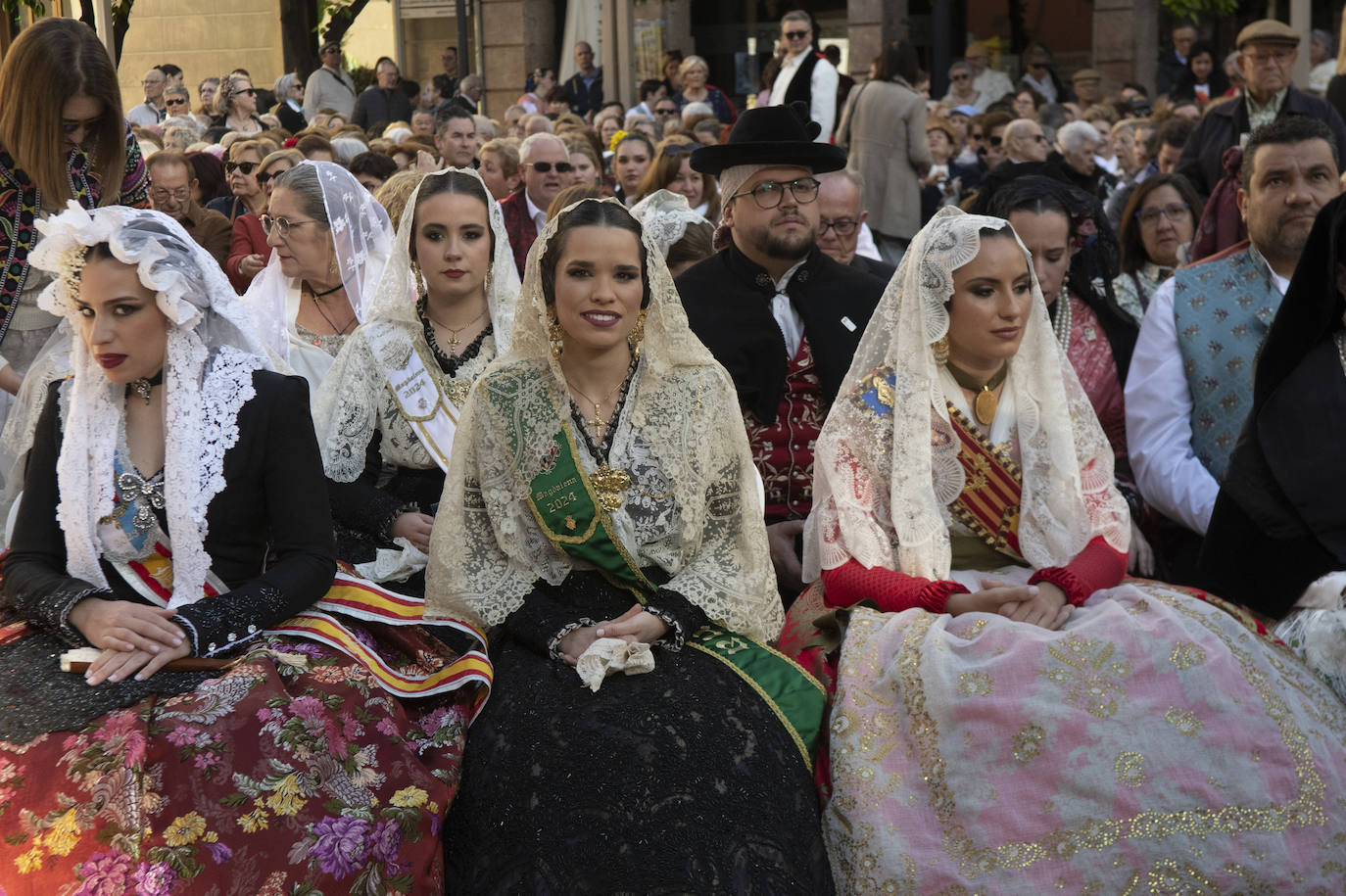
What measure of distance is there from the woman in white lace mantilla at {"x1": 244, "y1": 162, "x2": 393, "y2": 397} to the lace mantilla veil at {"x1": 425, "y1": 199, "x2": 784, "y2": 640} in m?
1.41

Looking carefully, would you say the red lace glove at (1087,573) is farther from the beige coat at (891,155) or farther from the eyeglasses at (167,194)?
the beige coat at (891,155)

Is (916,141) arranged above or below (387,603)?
above

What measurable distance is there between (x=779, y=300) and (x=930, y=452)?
4.16ft

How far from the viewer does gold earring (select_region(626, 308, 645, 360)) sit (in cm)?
378

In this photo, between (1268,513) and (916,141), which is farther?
(916,141)

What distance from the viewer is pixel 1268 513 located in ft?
12.3

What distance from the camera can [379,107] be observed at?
1692 centimetres

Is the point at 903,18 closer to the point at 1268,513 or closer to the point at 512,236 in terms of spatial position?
the point at 512,236

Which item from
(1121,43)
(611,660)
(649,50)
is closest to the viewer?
(611,660)

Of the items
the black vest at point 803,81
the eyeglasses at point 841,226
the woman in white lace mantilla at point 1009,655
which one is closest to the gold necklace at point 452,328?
the woman in white lace mantilla at point 1009,655

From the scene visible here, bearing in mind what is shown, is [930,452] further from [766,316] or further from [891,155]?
[891,155]

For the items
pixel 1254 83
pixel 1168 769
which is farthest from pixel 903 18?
pixel 1168 769

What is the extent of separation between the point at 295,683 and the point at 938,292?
193 centimetres

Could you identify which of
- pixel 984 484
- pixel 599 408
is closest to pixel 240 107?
pixel 599 408
